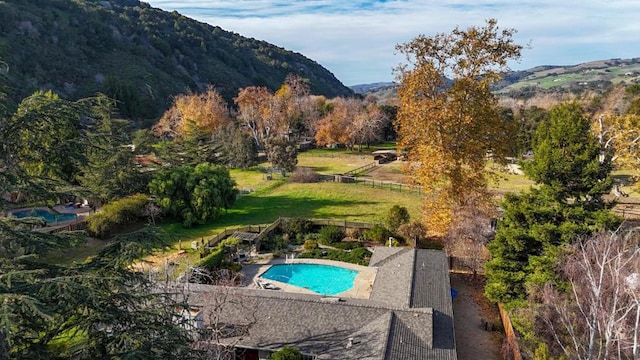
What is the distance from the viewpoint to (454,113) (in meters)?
25.6

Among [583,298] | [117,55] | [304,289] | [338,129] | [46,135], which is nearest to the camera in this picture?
[46,135]

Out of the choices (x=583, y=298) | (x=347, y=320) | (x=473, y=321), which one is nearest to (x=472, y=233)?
(x=473, y=321)

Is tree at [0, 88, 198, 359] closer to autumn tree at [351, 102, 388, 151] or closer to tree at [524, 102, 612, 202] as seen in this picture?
tree at [524, 102, 612, 202]

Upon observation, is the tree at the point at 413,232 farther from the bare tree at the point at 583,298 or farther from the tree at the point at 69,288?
the tree at the point at 69,288

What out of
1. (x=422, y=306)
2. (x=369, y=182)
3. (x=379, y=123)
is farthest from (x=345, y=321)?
(x=379, y=123)

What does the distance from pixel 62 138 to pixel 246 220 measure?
29.4 metres

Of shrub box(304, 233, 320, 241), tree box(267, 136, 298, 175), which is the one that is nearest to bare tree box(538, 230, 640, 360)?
shrub box(304, 233, 320, 241)

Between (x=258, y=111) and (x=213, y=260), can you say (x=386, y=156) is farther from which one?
(x=213, y=260)

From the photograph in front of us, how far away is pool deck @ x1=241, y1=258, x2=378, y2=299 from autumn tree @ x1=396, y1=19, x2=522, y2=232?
5605 mm

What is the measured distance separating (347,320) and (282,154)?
36.3 metres

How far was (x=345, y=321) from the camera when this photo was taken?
1731cm

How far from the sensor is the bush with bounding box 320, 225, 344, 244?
3197 centimetres

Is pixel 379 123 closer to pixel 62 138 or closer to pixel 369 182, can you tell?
pixel 369 182

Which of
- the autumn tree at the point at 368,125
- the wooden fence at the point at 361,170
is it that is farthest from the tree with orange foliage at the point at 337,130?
the wooden fence at the point at 361,170
